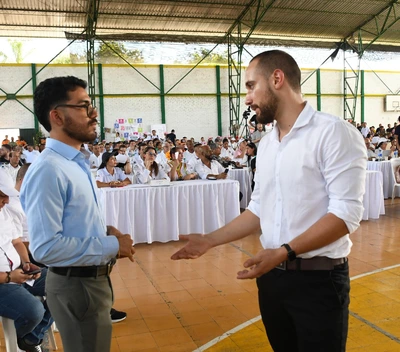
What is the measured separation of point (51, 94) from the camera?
168 centimetres

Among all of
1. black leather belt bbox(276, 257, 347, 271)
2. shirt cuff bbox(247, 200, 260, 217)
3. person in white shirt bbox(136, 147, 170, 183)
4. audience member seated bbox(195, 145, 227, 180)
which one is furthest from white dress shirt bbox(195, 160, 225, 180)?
black leather belt bbox(276, 257, 347, 271)

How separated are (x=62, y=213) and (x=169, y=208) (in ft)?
15.0

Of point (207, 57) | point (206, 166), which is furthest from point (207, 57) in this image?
point (206, 166)

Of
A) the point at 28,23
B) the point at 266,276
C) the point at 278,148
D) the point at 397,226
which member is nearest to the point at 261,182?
the point at 278,148

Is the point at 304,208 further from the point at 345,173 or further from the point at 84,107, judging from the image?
the point at 84,107

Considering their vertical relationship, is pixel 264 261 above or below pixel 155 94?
below

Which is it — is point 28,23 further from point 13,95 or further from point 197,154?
point 197,154

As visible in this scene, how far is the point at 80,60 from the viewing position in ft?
57.6

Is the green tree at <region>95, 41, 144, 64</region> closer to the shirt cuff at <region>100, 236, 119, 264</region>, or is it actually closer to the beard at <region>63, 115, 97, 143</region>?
the beard at <region>63, 115, 97, 143</region>

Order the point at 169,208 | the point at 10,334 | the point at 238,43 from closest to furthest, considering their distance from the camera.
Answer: the point at 10,334
the point at 169,208
the point at 238,43

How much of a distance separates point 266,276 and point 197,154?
19.8ft

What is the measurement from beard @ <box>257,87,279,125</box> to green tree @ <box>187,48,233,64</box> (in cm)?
1808

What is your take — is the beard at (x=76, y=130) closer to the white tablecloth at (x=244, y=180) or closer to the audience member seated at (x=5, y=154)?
the white tablecloth at (x=244, y=180)

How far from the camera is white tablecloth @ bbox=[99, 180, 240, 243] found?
590cm
